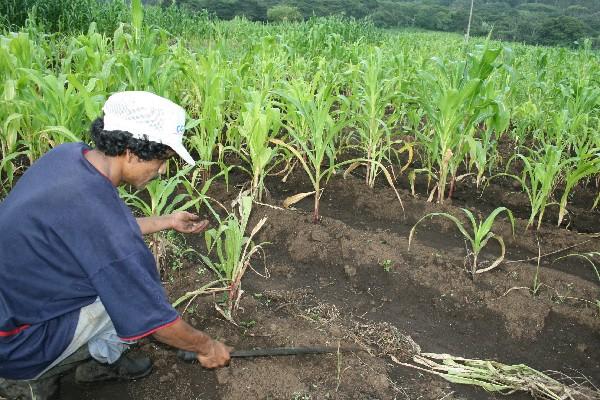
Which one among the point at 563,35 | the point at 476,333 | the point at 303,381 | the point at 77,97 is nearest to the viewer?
the point at 303,381

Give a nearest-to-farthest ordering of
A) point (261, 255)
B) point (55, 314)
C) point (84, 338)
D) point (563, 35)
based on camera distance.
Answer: point (55, 314) < point (84, 338) < point (261, 255) < point (563, 35)

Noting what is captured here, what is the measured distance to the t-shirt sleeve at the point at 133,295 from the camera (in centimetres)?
148

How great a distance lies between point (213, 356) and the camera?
1.81m

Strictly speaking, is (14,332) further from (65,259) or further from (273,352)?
(273,352)

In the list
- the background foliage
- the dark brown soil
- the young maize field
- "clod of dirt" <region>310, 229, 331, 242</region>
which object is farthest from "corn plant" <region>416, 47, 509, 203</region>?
the background foliage

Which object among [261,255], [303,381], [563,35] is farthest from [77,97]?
[563,35]

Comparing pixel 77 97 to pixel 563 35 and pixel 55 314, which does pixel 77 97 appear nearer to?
pixel 55 314

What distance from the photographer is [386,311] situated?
8.66 ft

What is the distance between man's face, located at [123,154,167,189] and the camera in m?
1.67

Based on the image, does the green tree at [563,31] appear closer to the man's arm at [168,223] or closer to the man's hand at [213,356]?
the man's arm at [168,223]

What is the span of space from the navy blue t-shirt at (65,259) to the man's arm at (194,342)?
54 mm

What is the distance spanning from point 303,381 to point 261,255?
1.18 meters

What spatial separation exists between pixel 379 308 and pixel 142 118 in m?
1.67

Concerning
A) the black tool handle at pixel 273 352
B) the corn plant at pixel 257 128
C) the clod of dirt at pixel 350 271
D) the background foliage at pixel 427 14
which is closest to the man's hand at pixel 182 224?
the black tool handle at pixel 273 352
